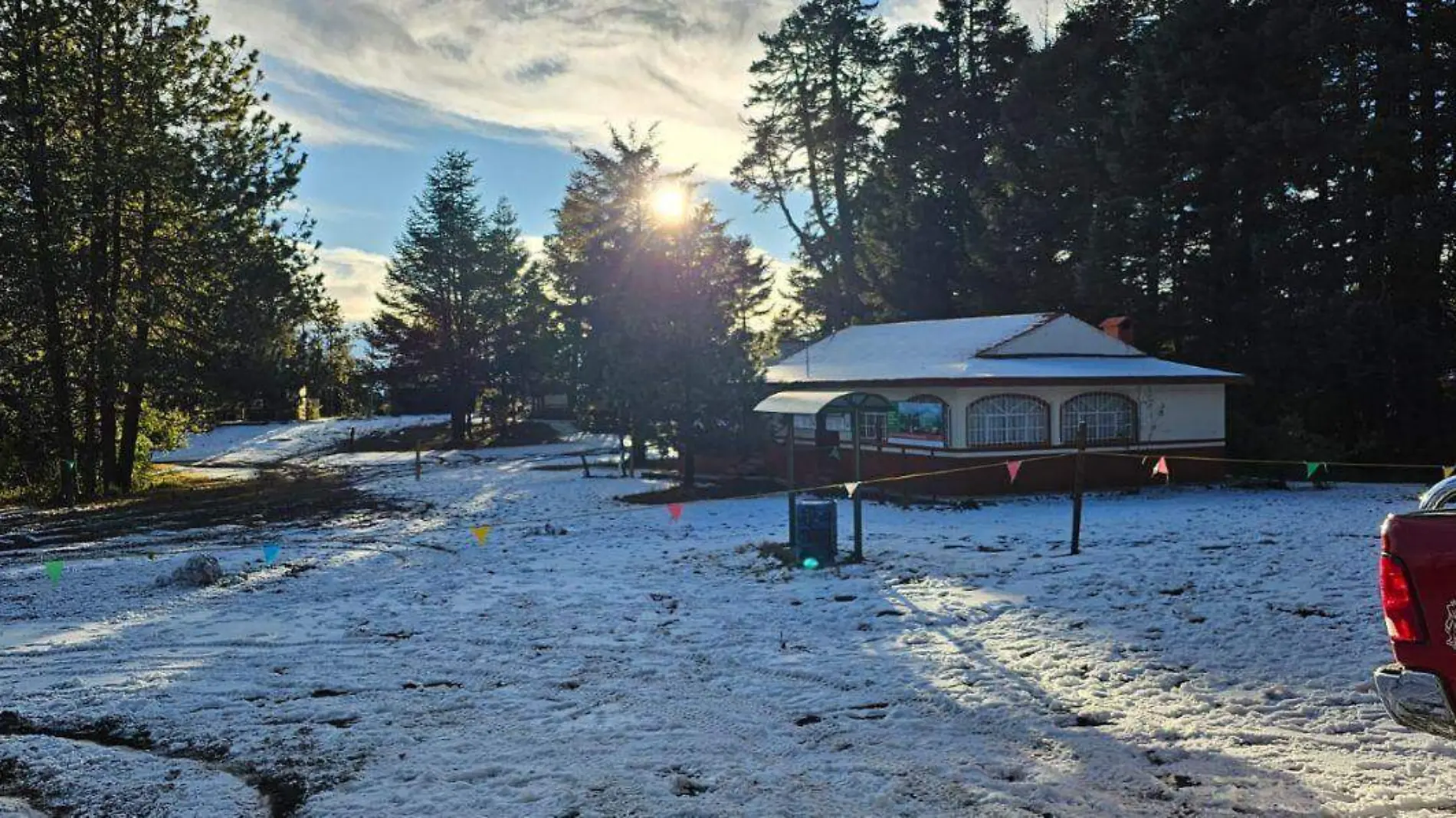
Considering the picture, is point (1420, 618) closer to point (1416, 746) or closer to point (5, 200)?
point (1416, 746)

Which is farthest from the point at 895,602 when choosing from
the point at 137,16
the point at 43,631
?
the point at 137,16

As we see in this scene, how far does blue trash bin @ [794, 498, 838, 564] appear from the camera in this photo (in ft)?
40.2

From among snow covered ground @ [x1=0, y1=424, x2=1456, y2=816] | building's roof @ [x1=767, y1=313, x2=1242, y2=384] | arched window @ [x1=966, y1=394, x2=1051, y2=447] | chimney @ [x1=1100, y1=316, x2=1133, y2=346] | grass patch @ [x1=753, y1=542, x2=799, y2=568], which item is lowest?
snow covered ground @ [x1=0, y1=424, x2=1456, y2=816]

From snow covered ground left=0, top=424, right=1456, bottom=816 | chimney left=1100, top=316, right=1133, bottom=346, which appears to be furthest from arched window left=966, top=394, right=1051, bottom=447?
snow covered ground left=0, top=424, right=1456, bottom=816

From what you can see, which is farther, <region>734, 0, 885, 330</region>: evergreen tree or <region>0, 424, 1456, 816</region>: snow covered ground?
<region>734, 0, 885, 330</region>: evergreen tree

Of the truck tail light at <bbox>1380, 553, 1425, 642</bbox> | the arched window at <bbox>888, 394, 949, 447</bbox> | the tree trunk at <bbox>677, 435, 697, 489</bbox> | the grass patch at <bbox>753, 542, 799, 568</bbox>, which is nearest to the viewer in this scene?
the truck tail light at <bbox>1380, 553, 1425, 642</bbox>

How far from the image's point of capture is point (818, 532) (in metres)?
12.3

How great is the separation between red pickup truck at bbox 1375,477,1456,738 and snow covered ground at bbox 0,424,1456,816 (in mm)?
1252

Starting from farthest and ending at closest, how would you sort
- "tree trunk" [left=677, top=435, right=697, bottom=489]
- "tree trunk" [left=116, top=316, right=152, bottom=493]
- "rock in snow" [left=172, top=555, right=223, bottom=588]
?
"tree trunk" [left=116, top=316, right=152, bottom=493] → "tree trunk" [left=677, top=435, right=697, bottom=489] → "rock in snow" [left=172, top=555, right=223, bottom=588]

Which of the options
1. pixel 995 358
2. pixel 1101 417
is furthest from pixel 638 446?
pixel 1101 417

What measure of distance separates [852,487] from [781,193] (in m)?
38.7

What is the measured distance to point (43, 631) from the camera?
9430 millimetres

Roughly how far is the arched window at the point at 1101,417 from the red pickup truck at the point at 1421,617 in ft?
62.2

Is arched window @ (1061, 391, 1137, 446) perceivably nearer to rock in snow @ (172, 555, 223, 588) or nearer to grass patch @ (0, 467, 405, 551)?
grass patch @ (0, 467, 405, 551)
